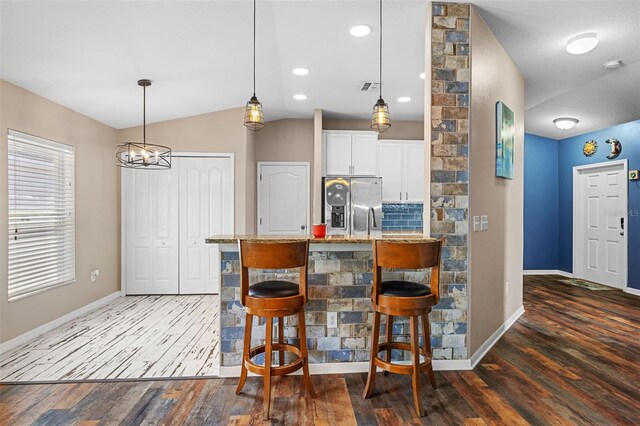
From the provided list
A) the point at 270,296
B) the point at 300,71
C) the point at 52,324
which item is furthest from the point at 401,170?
the point at 52,324

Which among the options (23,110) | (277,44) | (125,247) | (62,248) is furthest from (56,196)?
(277,44)

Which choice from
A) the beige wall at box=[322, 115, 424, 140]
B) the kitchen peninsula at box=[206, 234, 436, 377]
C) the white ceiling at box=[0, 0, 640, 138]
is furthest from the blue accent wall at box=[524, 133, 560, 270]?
the kitchen peninsula at box=[206, 234, 436, 377]

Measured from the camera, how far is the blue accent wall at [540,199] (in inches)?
256

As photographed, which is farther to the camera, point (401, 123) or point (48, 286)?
point (401, 123)

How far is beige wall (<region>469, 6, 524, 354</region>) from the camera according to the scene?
2.74 m

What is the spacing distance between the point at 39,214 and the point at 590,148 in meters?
7.52

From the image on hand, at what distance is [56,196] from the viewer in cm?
375

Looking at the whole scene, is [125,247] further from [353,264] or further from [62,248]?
[353,264]

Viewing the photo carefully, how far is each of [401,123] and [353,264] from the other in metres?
3.65

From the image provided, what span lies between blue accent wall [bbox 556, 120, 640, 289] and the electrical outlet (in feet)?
16.4

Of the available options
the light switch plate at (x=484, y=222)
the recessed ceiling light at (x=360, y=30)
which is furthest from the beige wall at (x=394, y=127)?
the light switch plate at (x=484, y=222)

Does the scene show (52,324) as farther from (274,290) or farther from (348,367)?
(348,367)

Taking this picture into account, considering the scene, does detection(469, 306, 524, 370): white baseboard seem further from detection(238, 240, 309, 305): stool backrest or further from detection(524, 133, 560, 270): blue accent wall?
detection(524, 133, 560, 270): blue accent wall

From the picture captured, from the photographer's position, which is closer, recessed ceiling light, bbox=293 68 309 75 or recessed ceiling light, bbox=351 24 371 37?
recessed ceiling light, bbox=351 24 371 37
